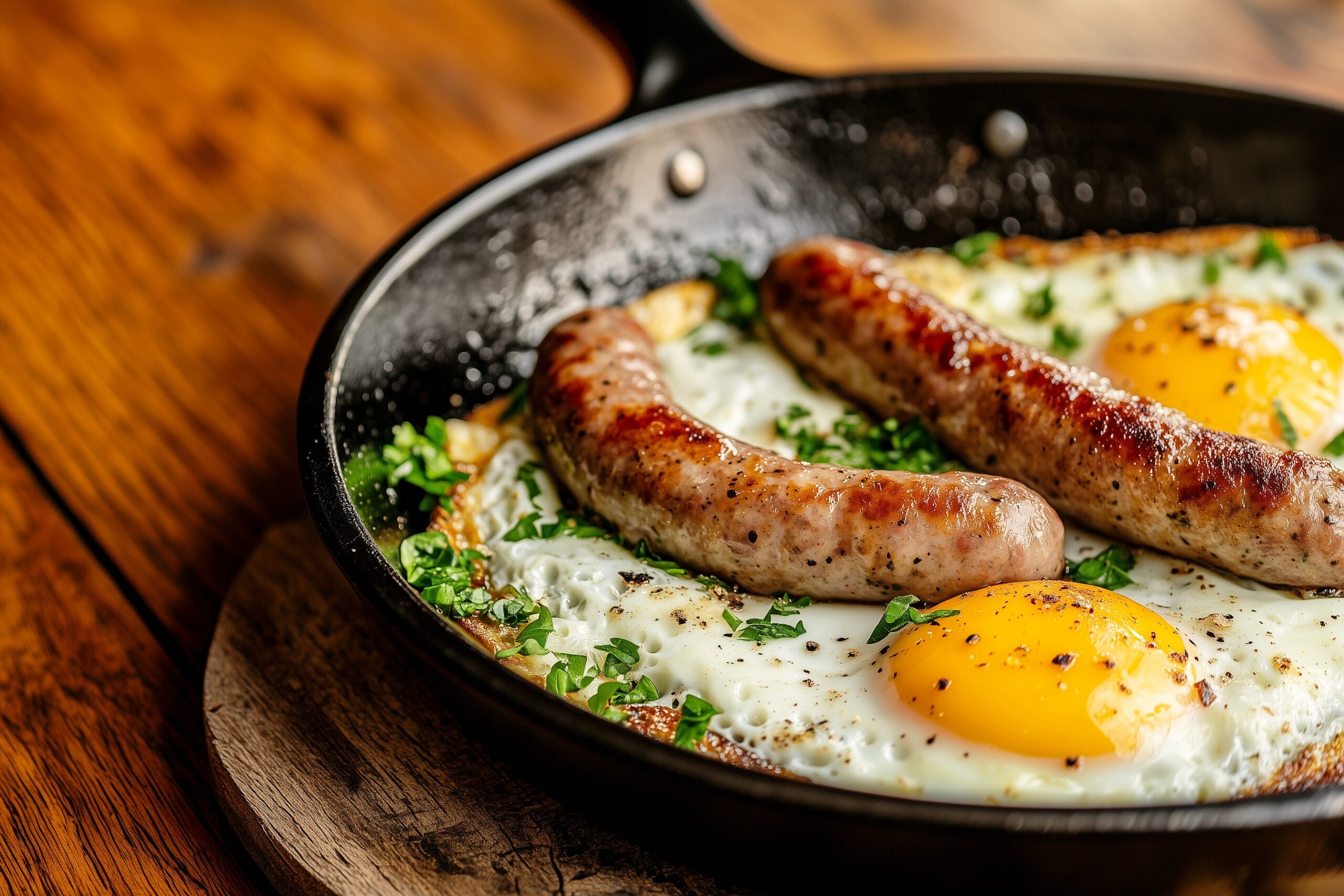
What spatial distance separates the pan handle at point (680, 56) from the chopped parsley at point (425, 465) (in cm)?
95

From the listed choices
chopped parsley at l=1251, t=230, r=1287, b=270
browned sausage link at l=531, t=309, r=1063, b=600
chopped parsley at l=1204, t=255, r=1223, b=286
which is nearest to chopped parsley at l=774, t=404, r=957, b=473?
browned sausage link at l=531, t=309, r=1063, b=600

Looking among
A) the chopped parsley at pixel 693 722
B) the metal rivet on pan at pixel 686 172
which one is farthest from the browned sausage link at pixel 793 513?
the metal rivet on pan at pixel 686 172

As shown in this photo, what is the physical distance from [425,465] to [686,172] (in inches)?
36.7

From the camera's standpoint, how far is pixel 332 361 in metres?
1.78

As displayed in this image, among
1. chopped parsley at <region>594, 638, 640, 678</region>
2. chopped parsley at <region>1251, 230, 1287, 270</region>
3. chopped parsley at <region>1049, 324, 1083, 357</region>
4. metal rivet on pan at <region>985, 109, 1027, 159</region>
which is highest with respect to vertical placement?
metal rivet on pan at <region>985, 109, 1027, 159</region>

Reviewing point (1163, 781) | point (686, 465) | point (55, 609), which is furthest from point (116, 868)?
point (1163, 781)

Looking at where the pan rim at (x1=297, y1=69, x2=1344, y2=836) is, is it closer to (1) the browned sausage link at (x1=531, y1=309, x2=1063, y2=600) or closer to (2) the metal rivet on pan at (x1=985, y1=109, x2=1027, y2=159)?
(1) the browned sausage link at (x1=531, y1=309, x2=1063, y2=600)

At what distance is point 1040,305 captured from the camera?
2309 mm

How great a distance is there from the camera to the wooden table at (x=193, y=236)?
1670mm

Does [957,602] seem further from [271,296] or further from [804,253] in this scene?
[271,296]

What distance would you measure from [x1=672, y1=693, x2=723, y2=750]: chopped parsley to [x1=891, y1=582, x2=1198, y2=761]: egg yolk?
9.7 inches

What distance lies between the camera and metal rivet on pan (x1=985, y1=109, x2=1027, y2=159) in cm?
256

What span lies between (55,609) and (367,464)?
0.58 meters

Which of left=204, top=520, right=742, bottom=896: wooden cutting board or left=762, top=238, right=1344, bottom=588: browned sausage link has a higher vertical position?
left=762, top=238, right=1344, bottom=588: browned sausage link
